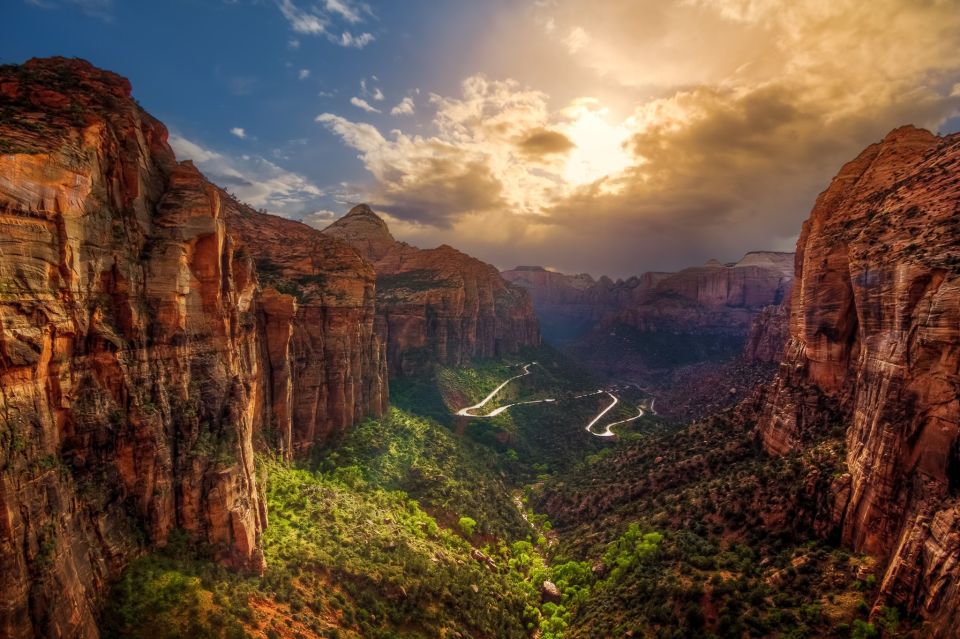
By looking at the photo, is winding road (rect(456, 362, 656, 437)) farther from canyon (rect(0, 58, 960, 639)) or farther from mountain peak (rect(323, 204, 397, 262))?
mountain peak (rect(323, 204, 397, 262))

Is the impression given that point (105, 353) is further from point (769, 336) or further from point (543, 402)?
point (769, 336)

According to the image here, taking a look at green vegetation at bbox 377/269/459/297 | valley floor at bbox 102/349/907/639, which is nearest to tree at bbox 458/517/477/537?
valley floor at bbox 102/349/907/639

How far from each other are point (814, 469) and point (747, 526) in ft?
24.3

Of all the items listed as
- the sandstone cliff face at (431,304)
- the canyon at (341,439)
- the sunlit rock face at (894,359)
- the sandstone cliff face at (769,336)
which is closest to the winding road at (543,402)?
the sandstone cliff face at (431,304)

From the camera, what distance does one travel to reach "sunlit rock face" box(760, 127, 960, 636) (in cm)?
2412

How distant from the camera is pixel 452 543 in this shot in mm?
52656

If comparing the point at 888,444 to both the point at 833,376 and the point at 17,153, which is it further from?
the point at 17,153

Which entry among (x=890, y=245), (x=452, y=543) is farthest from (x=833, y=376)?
(x=452, y=543)

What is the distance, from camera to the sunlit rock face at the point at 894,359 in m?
24.1

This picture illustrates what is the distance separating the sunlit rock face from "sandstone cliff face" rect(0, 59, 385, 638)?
41.7 m

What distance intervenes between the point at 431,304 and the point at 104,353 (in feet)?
318

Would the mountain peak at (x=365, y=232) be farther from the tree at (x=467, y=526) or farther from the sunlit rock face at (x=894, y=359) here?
the sunlit rock face at (x=894, y=359)

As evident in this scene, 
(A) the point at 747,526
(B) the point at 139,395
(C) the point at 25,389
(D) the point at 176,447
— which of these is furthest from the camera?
(A) the point at 747,526

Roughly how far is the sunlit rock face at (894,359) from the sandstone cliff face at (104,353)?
137ft
